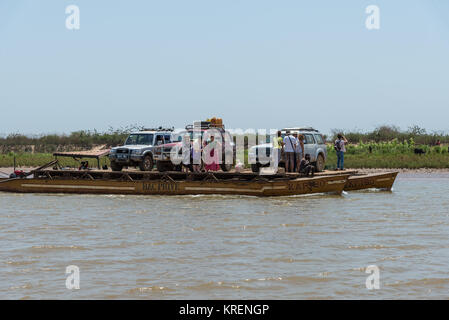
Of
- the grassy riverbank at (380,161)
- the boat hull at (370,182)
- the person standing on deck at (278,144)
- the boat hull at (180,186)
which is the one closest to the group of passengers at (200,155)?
the boat hull at (180,186)

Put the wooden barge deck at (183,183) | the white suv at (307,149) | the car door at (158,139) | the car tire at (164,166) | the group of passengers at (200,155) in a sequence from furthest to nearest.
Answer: the car door at (158,139) → the car tire at (164,166) → the white suv at (307,149) → the group of passengers at (200,155) → the wooden barge deck at (183,183)

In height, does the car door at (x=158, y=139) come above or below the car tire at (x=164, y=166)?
above

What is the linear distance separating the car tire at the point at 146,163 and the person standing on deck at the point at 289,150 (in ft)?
18.3

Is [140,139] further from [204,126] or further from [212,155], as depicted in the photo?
[212,155]

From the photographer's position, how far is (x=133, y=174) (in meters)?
26.2

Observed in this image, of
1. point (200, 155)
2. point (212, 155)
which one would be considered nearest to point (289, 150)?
point (212, 155)

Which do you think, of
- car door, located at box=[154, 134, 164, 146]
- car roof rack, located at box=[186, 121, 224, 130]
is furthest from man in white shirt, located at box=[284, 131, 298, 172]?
car door, located at box=[154, 134, 164, 146]

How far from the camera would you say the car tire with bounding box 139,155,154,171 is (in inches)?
1076

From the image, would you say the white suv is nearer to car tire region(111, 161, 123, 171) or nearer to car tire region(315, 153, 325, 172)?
car tire region(315, 153, 325, 172)

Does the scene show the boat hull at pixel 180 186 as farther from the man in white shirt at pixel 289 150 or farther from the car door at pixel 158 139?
the car door at pixel 158 139

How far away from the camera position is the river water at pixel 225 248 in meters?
11.4

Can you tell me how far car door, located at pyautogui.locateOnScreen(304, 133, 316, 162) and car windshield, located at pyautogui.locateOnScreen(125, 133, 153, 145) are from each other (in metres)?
5.90

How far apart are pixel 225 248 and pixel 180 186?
1039 cm
